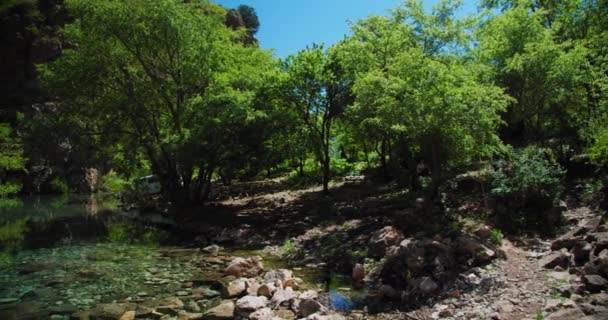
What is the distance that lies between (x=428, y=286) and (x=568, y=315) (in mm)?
2851

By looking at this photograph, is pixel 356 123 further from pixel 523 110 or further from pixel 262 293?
pixel 262 293

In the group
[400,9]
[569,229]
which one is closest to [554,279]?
[569,229]

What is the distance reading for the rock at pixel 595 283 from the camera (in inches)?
294

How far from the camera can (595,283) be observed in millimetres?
7516

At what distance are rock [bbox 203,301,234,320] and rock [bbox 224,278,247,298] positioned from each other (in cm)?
87

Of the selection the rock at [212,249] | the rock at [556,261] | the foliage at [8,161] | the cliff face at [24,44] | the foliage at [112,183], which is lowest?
the rock at [212,249]

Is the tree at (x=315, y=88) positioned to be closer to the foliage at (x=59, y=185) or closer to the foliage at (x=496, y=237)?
the foliage at (x=496, y=237)

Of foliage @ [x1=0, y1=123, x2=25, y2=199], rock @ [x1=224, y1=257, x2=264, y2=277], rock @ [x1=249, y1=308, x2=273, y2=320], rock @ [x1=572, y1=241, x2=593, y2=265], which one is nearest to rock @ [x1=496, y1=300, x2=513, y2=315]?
rock @ [x1=572, y1=241, x2=593, y2=265]

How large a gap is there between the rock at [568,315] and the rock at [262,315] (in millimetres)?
4837

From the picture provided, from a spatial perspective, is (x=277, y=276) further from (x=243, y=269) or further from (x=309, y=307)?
(x=309, y=307)

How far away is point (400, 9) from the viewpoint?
2058 cm

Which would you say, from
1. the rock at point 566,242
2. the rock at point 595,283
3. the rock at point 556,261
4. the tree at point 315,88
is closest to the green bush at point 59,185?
the tree at point 315,88

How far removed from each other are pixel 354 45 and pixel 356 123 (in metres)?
3.68

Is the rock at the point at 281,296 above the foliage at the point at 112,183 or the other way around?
the other way around
